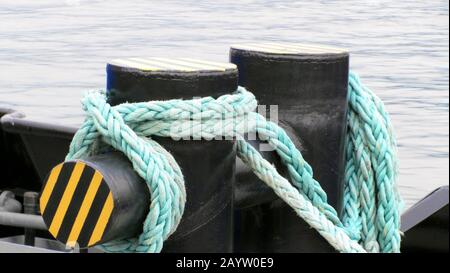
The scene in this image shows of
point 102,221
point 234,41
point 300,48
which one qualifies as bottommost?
point 234,41

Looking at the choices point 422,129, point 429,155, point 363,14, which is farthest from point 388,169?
point 363,14

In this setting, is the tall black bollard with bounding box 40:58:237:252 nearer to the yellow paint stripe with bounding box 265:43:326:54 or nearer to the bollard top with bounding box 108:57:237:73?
the bollard top with bounding box 108:57:237:73

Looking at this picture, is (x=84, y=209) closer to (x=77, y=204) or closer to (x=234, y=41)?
(x=77, y=204)

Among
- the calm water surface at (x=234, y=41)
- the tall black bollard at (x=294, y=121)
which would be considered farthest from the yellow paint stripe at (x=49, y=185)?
the calm water surface at (x=234, y=41)

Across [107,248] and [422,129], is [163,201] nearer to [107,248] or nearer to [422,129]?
[107,248]

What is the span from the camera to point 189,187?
7.79 ft

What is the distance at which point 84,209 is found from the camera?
7.32ft

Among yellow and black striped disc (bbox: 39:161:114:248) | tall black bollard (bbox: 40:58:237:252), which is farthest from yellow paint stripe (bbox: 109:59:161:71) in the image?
yellow and black striped disc (bbox: 39:161:114:248)

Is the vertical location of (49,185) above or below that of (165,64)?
below

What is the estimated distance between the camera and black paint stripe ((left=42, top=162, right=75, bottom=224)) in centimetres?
224

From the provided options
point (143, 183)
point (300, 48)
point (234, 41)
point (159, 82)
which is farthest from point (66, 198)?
point (234, 41)

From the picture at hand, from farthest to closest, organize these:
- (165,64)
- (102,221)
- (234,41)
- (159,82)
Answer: (234,41) → (165,64) → (159,82) → (102,221)

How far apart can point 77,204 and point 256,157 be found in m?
0.49

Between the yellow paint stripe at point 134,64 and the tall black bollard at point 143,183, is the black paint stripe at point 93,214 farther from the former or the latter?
the yellow paint stripe at point 134,64
